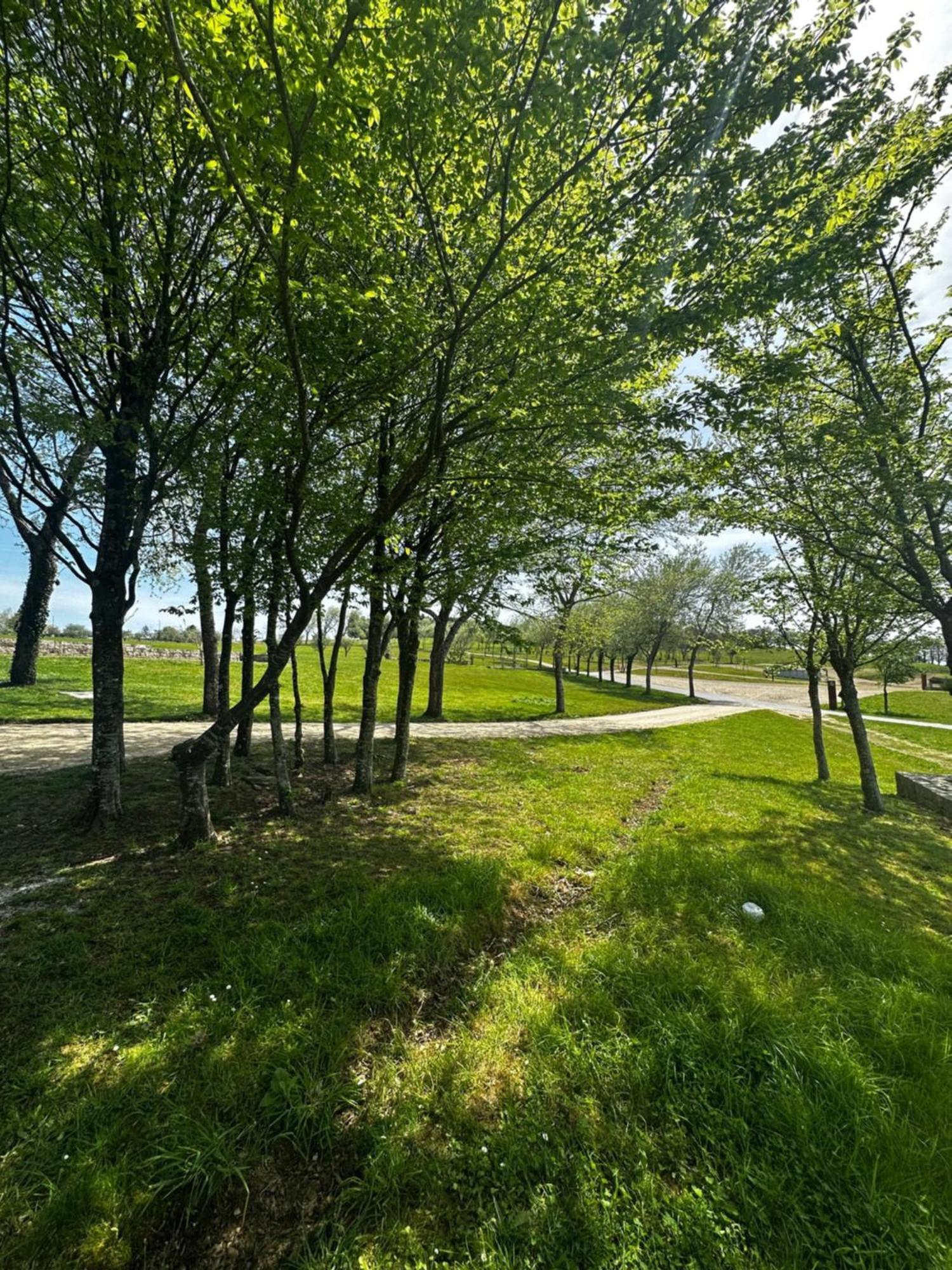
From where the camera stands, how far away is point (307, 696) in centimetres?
2064

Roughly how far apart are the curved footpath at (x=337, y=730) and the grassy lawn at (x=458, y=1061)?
3837 mm

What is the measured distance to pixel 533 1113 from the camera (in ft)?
8.87

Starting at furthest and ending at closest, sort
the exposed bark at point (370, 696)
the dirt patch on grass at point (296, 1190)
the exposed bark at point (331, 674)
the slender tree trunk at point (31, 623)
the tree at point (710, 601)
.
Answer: the tree at point (710, 601) → the slender tree trunk at point (31, 623) → the exposed bark at point (331, 674) → the exposed bark at point (370, 696) → the dirt patch on grass at point (296, 1190)

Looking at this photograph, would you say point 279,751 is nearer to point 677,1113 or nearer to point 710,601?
point 677,1113

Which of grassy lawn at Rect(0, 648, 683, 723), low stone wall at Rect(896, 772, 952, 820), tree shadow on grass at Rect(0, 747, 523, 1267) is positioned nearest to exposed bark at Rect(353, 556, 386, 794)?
tree shadow on grass at Rect(0, 747, 523, 1267)

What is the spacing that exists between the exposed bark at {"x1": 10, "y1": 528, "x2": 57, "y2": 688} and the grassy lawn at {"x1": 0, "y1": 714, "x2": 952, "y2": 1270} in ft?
44.8

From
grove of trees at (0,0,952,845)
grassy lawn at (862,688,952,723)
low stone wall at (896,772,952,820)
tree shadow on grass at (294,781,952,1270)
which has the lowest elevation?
grassy lawn at (862,688,952,723)

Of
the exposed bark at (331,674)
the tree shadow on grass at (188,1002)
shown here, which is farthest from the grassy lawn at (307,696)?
the tree shadow on grass at (188,1002)

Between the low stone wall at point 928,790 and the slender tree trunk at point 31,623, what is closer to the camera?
the low stone wall at point 928,790

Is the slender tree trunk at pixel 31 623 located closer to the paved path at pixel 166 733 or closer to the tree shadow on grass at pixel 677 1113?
the paved path at pixel 166 733

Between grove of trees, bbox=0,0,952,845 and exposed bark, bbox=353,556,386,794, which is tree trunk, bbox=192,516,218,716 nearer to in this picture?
grove of trees, bbox=0,0,952,845

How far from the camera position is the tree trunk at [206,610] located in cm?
684

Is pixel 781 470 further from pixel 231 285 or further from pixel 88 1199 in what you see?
pixel 88 1199

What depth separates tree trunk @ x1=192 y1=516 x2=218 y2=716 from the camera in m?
6.84
